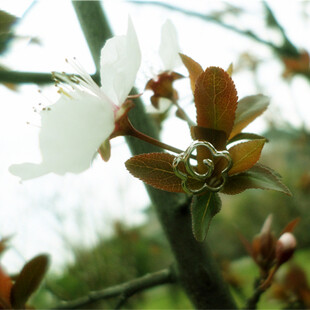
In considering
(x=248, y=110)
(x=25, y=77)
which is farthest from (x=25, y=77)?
(x=248, y=110)

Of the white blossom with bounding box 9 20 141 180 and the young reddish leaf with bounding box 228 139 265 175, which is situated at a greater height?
the white blossom with bounding box 9 20 141 180

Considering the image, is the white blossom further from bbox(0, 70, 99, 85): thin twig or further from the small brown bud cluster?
the small brown bud cluster

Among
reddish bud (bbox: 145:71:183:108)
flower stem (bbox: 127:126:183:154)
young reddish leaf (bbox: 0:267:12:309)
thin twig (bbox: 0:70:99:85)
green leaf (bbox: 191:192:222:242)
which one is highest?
thin twig (bbox: 0:70:99:85)

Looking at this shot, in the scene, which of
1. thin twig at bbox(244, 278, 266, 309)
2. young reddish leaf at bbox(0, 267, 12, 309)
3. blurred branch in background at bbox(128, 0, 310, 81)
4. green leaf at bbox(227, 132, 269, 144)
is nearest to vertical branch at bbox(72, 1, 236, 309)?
thin twig at bbox(244, 278, 266, 309)

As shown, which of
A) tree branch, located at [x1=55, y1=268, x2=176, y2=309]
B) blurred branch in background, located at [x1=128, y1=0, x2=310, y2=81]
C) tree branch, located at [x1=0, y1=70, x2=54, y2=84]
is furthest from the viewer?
blurred branch in background, located at [x1=128, y1=0, x2=310, y2=81]

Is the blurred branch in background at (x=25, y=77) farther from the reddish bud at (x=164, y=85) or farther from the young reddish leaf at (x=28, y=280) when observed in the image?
the young reddish leaf at (x=28, y=280)

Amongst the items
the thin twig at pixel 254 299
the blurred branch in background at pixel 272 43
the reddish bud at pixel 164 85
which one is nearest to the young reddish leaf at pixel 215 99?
the reddish bud at pixel 164 85

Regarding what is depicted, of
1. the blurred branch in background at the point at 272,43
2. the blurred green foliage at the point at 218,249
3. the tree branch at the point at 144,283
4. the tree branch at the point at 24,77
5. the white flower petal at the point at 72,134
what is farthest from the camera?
the blurred green foliage at the point at 218,249

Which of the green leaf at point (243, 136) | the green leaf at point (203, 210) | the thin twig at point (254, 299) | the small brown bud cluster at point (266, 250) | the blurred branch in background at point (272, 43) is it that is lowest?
the thin twig at point (254, 299)
